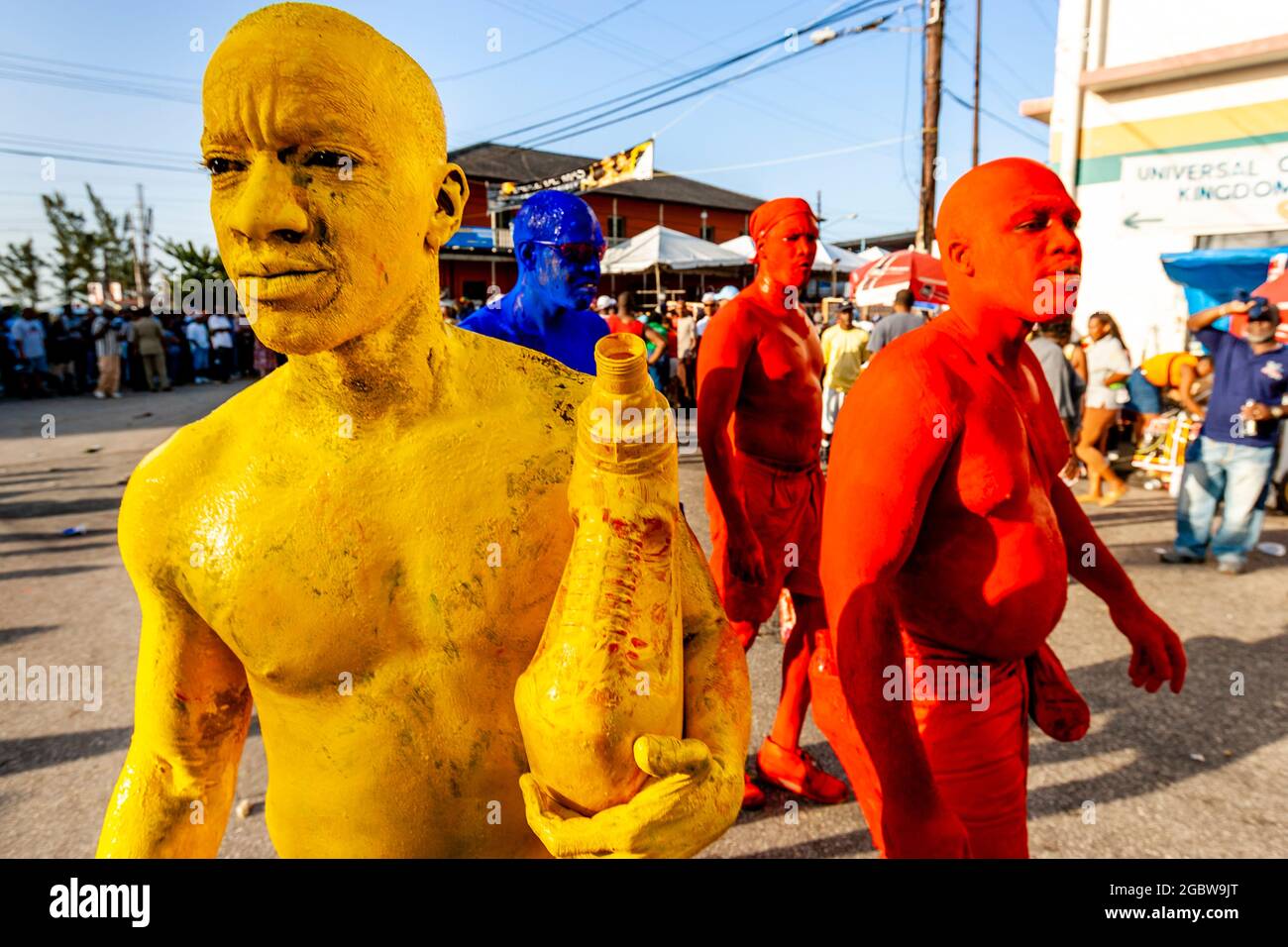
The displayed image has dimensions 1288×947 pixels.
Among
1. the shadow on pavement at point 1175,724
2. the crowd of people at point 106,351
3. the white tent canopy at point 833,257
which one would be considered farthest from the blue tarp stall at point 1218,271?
the crowd of people at point 106,351

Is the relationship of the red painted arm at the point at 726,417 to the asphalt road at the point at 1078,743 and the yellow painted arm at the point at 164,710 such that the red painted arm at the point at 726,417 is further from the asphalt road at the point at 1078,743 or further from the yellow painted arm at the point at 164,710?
the yellow painted arm at the point at 164,710

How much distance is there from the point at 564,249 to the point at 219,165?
2.42 metres

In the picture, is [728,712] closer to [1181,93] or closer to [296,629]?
[296,629]

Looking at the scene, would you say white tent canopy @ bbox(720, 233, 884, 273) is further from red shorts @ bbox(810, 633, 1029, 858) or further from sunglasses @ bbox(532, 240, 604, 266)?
red shorts @ bbox(810, 633, 1029, 858)

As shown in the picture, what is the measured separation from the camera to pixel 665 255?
18.2 metres

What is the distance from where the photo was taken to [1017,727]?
1.86 m

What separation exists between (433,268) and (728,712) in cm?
69

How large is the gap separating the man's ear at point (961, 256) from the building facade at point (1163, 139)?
9.17 meters

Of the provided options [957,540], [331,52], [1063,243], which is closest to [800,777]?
[957,540]

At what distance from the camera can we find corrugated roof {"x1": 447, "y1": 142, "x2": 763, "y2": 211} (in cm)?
3114

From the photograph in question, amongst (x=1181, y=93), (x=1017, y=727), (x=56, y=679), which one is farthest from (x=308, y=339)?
(x=1181, y=93)

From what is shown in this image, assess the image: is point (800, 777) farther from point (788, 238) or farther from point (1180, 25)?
point (1180, 25)

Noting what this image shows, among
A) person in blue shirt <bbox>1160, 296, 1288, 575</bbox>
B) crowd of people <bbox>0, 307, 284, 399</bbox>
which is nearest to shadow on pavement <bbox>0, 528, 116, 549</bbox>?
crowd of people <bbox>0, 307, 284, 399</bbox>

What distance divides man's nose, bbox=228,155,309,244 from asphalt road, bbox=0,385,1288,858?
2.78 m
